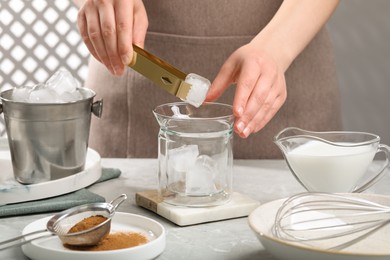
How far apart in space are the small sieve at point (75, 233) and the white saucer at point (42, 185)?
0.17 meters

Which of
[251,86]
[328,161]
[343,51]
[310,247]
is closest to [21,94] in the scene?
[251,86]

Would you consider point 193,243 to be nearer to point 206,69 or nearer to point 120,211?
point 120,211

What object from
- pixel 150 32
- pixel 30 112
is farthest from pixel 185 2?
pixel 30 112

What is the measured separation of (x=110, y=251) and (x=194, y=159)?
0.25m

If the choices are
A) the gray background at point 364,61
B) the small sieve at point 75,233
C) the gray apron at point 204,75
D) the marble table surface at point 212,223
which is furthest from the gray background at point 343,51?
the small sieve at point 75,233

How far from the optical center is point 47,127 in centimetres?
120

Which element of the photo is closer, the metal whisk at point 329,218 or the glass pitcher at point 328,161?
the metal whisk at point 329,218

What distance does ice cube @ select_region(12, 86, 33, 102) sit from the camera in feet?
4.06

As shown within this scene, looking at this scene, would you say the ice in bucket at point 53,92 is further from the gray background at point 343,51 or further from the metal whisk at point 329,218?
the gray background at point 343,51

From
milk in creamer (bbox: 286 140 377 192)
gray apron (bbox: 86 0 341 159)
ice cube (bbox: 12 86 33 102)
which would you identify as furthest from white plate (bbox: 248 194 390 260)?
gray apron (bbox: 86 0 341 159)

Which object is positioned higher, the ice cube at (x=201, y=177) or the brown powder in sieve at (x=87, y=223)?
the ice cube at (x=201, y=177)

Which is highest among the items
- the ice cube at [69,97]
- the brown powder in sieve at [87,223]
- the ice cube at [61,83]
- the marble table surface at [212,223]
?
the ice cube at [61,83]

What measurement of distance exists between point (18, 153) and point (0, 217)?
13cm

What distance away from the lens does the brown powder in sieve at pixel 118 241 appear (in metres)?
0.95
